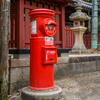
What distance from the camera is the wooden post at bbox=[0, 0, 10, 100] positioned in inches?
127

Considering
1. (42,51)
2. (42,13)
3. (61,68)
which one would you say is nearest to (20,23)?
(42,13)

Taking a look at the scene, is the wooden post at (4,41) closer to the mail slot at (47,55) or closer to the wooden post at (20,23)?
the mail slot at (47,55)

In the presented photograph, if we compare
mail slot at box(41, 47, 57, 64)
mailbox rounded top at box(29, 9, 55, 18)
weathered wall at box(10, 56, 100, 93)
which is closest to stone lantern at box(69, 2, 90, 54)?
weathered wall at box(10, 56, 100, 93)

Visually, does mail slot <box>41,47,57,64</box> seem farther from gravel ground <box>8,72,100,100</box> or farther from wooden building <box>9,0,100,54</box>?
wooden building <box>9,0,100,54</box>

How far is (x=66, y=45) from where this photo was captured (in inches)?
214

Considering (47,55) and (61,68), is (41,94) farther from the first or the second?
(61,68)

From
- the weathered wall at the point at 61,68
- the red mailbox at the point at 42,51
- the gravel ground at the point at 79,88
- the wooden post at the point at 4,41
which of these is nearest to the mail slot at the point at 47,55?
the red mailbox at the point at 42,51

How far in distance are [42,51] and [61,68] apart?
1.99 metres

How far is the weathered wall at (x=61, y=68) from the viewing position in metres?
4.14

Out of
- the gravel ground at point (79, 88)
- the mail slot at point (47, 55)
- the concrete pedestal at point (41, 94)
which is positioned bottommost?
the gravel ground at point (79, 88)

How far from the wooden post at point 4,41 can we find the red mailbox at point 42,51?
1.91 feet

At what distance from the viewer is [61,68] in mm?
5223

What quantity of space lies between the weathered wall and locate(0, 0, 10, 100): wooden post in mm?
767

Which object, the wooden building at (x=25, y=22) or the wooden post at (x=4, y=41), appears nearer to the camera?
the wooden post at (x=4, y=41)
